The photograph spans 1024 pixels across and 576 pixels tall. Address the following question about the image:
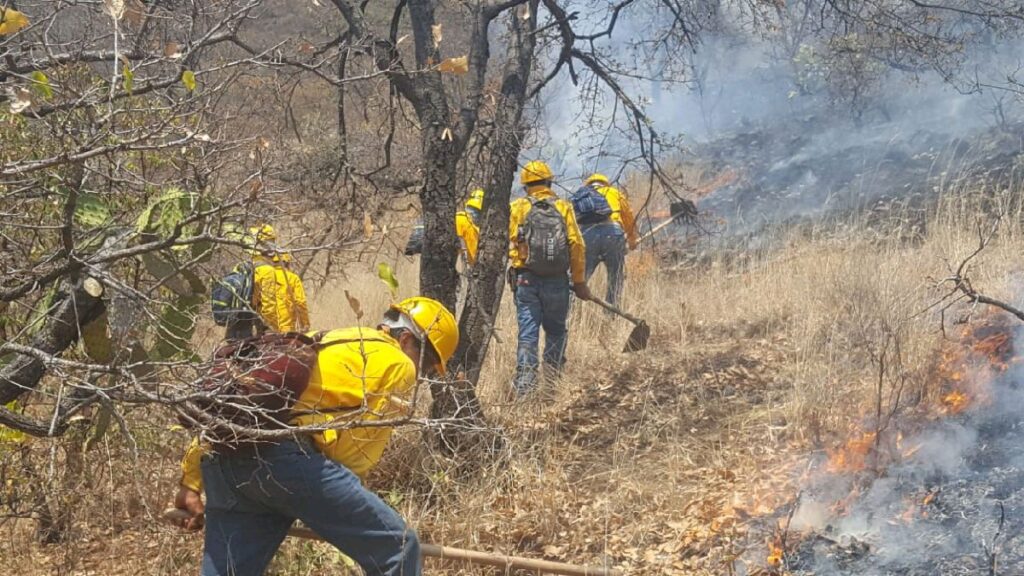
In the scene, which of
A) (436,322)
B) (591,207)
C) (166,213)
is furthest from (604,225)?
(166,213)

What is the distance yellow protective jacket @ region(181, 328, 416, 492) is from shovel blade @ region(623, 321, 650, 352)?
4.29 m

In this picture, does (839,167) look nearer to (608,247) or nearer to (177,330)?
(608,247)

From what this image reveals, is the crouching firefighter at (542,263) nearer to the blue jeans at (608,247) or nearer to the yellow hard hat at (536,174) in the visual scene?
the yellow hard hat at (536,174)

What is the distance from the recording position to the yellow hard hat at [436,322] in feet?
12.9

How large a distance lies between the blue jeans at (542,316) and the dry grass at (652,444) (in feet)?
0.68

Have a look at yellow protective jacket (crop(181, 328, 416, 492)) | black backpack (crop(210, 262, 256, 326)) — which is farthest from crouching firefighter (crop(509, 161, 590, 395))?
yellow protective jacket (crop(181, 328, 416, 492))

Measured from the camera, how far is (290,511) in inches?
133

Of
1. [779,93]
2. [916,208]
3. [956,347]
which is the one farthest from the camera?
[779,93]

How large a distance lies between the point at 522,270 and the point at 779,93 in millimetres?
15031

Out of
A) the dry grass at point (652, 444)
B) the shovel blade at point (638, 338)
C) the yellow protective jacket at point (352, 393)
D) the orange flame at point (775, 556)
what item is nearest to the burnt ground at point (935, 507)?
the orange flame at point (775, 556)

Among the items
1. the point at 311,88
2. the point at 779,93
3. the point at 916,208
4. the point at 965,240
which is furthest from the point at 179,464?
the point at 779,93

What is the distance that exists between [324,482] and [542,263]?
3864 mm

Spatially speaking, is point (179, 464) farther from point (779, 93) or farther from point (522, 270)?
point (779, 93)

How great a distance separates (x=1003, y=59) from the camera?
13695 mm
